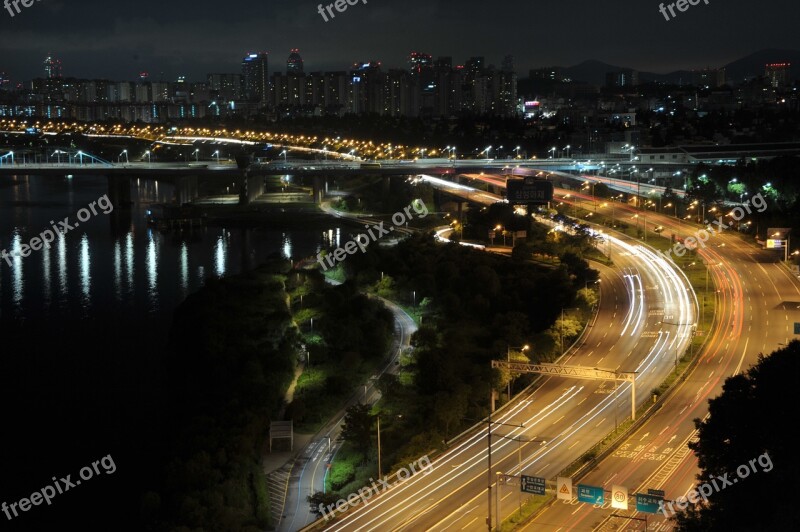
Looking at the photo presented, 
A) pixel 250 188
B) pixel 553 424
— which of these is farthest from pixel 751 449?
pixel 250 188

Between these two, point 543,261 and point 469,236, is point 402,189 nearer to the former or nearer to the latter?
point 469,236

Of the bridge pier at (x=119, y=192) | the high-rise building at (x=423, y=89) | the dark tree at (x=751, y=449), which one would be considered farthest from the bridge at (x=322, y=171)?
the high-rise building at (x=423, y=89)

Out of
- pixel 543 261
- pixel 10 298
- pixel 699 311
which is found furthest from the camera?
pixel 543 261

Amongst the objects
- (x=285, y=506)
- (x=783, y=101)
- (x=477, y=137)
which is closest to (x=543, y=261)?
(x=285, y=506)

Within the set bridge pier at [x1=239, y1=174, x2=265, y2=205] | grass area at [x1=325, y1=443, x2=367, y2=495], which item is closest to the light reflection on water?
bridge pier at [x1=239, y1=174, x2=265, y2=205]

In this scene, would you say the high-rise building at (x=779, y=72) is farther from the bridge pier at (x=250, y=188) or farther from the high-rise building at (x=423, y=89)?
the bridge pier at (x=250, y=188)

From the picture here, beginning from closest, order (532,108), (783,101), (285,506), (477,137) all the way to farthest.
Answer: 1. (285,506)
2. (477,137)
3. (783,101)
4. (532,108)

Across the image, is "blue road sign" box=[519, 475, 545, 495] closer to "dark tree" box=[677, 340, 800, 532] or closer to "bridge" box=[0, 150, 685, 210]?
"dark tree" box=[677, 340, 800, 532]
